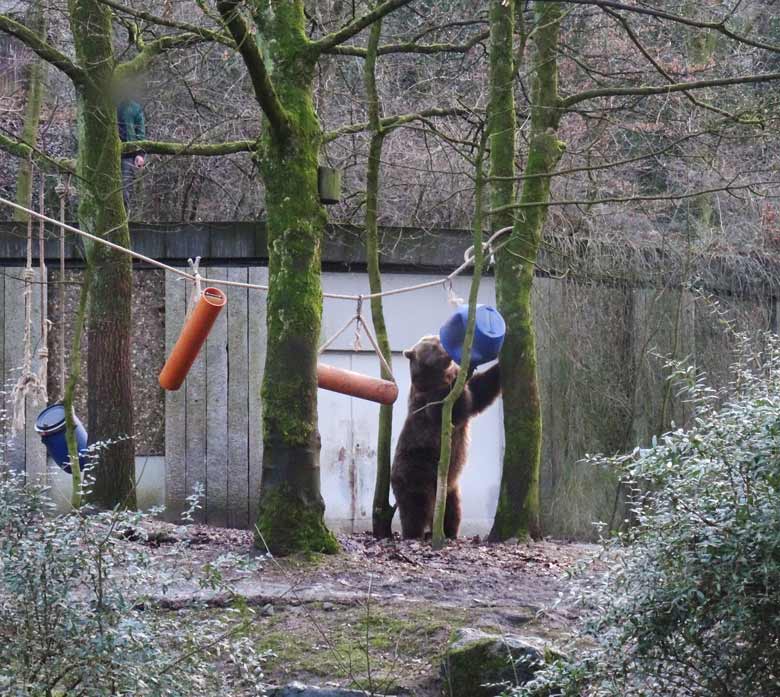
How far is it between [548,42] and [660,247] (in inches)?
116

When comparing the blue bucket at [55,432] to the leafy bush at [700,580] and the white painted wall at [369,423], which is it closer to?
the white painted wall at [369,423]

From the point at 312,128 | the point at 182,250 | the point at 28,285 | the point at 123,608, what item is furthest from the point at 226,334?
the point at 123,608

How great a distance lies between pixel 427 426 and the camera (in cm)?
784

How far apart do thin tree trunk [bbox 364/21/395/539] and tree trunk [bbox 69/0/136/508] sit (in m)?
1.56

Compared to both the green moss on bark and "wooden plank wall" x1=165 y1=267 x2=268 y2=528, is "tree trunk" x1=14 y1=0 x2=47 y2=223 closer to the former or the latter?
"wooden plank wall" x1=165 y1=267 x2=268 y2=528

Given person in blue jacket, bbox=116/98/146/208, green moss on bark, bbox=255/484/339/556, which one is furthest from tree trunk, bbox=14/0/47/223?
green moss on bark, bbox=255/484/339/556

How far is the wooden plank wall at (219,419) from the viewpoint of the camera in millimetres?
9188

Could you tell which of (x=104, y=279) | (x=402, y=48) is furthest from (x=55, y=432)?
(x=402, y=48)

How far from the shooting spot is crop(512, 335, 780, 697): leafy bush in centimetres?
322

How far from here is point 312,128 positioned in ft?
21.0

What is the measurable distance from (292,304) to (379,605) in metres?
1.77

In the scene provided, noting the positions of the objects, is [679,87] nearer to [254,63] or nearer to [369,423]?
[254,63]

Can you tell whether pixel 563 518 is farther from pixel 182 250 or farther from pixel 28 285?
pixel 28 285

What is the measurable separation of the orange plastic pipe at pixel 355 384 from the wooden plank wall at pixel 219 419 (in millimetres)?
2644
